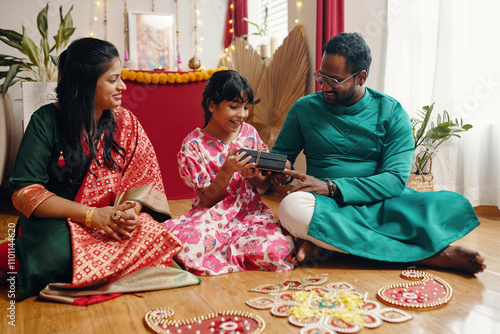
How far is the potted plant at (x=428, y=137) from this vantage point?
2711 millimetres

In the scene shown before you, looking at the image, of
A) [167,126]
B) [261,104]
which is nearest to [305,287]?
[167,126]

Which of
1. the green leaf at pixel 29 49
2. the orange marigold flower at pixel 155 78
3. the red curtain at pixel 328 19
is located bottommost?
the orange marigold flower at pixel 155 78

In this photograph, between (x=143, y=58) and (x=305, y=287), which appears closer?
(x=305, y=287)

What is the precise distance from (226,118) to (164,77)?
1.47 meters

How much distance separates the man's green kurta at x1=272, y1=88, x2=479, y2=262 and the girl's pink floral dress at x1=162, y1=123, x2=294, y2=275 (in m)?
0.18

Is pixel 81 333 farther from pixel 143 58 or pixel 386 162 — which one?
pixel 143 58

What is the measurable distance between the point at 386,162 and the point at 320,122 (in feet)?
1.15

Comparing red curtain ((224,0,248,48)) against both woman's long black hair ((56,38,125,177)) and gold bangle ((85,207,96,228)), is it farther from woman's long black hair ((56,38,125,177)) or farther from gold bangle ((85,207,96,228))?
gold bangle ((85,207,96,228))

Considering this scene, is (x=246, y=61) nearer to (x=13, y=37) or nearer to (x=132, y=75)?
(x=132, y=75)

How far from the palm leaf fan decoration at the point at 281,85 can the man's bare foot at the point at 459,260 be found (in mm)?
2127

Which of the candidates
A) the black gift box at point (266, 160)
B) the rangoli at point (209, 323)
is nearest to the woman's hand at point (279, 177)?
the black gift box at point (266, 160)

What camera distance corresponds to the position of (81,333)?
1.25m

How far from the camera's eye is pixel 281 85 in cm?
391

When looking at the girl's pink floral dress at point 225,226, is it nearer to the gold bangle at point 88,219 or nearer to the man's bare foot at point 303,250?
the man's bare foot at point 303,250
